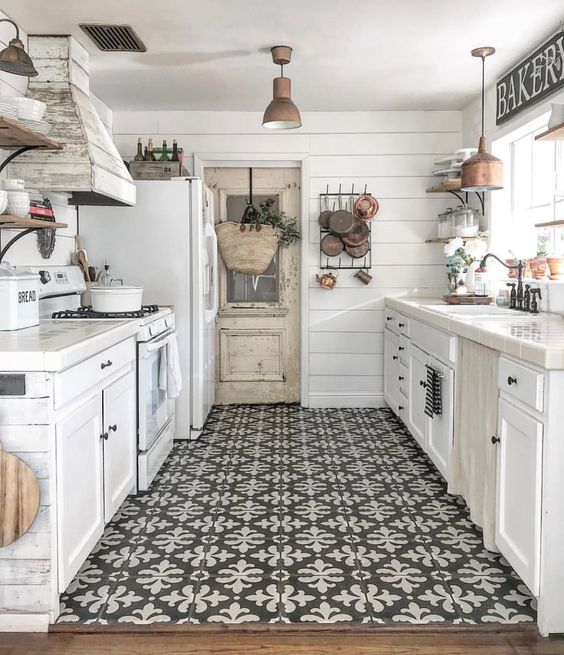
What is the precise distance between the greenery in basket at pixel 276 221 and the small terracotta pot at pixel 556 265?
2.37 metres

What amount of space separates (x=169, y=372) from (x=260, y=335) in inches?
76.5

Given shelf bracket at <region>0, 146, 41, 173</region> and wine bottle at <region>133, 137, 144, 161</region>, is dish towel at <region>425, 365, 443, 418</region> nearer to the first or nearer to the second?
shelf bracket at <region>0, 146, 41, 173</region>

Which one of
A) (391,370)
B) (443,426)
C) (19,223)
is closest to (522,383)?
(443,426)

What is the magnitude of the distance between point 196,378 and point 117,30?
221 cm

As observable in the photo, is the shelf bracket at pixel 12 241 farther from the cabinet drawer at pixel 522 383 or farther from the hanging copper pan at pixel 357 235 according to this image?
the hanging copper pan at pixel 357 235

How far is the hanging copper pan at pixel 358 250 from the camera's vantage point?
5.67 metres

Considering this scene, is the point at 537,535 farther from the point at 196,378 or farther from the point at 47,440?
the point at 196,378

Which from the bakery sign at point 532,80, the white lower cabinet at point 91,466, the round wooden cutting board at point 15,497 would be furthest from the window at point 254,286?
the round wooden cutting board at point 15,497

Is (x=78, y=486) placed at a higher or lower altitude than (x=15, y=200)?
lower

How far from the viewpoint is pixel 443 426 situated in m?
3.62

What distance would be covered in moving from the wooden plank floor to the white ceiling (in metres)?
2.73

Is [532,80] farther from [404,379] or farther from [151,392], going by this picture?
[151,392]

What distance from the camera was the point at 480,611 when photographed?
2420 millimetres

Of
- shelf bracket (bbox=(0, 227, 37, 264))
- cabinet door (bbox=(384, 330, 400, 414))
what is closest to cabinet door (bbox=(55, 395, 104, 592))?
shelf bracket (bbox=(0, 227, 37, 264))
